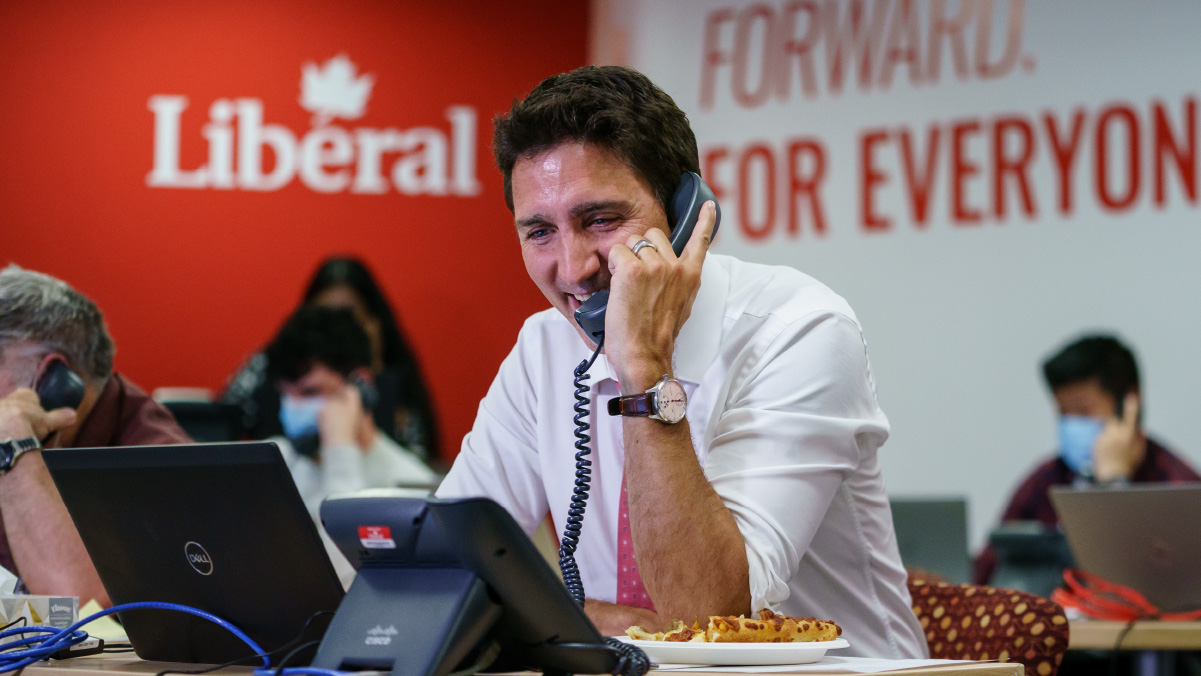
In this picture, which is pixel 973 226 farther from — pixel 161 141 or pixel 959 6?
pixel 161 141

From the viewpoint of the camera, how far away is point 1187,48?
13.6ft

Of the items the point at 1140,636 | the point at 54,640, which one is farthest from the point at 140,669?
the point at 1140,636

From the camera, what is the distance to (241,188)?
4.74 metres

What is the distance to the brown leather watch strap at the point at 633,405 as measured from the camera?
153 cm

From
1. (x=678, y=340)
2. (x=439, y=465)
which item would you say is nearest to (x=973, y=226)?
(x=439, y=465)

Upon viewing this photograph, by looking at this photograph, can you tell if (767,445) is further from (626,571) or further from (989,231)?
(989,231)

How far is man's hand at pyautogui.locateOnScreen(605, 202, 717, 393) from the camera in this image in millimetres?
1565

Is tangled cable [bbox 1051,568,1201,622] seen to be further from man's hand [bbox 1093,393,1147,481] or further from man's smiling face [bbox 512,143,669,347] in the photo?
man's hand [bbox 1093,393,1147,481]

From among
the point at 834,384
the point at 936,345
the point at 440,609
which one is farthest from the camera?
the point at 936,345

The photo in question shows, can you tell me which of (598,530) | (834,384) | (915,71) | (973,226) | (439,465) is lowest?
(439,465)

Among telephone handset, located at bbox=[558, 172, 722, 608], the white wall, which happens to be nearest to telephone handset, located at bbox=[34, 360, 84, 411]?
telephone handset, located at bbox=[558, 172, 722, 608]

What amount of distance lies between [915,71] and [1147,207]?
94 cm

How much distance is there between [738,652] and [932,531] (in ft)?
6.69

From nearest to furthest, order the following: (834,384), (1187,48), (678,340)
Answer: (834,384), (678,340), (1187,48)
